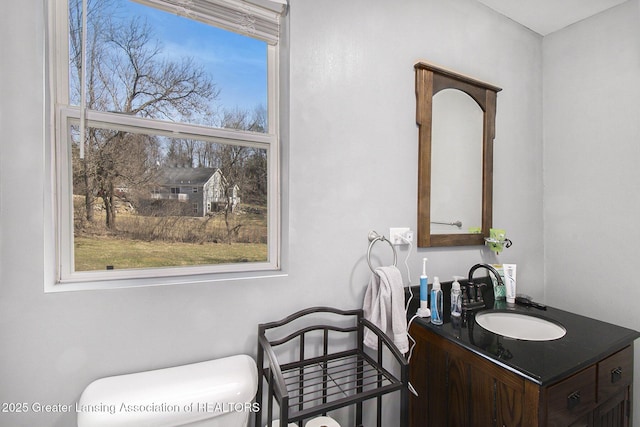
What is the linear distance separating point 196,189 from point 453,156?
53.9 inches

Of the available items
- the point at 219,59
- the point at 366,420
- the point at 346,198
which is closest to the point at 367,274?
the point at 346,198

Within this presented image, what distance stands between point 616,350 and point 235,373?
58.2 inches

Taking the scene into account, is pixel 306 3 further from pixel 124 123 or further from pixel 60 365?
pixel 60 365

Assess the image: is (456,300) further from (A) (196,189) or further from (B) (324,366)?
(A) (196,189)

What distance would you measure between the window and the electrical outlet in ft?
1.88

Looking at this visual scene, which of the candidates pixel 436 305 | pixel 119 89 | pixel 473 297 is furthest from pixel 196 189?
pixel 473 297

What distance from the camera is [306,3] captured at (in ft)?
3.96

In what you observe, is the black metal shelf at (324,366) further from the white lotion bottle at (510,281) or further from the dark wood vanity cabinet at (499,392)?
the white lotion bottle at (510,281)

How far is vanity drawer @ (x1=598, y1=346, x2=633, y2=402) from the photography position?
107cm

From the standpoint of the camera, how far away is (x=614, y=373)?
1118mm

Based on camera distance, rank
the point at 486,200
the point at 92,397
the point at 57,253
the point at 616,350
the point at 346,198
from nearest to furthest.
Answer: the point at 92,397
the point at 57,253
the point at 616,350
the point at 346,198
the point at 486,200

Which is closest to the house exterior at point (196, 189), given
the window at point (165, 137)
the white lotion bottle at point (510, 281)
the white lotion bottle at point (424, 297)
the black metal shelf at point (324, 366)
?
the window at point (165, 137)

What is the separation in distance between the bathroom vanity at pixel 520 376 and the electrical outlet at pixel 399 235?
38 cm

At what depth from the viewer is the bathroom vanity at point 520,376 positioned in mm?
903
